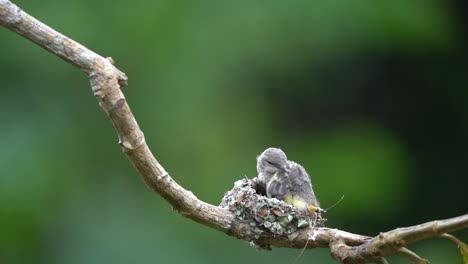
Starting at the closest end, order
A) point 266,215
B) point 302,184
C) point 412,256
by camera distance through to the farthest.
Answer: point 412,256, point 266,215, point 302,184

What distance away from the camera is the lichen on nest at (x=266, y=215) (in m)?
4.40

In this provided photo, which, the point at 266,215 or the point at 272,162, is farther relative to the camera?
the point at 272,162

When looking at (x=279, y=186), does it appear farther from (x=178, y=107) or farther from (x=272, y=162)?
(x=178, y=107)

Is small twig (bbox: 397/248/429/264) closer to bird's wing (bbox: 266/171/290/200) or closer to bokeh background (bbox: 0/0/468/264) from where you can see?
bird's wing (bbox: 266/171/290/200)

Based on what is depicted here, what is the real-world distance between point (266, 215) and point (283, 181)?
0.86 metres

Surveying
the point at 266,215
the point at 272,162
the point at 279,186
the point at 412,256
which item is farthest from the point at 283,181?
the point at 412,256

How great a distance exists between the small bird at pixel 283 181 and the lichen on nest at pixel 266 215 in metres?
0.38

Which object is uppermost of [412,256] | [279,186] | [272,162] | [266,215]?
[272,162]

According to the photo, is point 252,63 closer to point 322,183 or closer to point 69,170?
point 322,183

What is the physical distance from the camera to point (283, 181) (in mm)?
5312

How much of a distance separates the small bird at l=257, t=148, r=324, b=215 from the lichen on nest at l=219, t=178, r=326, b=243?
1.23ft

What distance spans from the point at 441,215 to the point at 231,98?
2.58m

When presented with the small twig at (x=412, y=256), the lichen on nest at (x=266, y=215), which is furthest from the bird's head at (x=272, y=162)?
the small twig at (x=412, y=256)

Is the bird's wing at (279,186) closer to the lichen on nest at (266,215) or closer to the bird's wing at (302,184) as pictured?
the bird's wing at (302,184)
